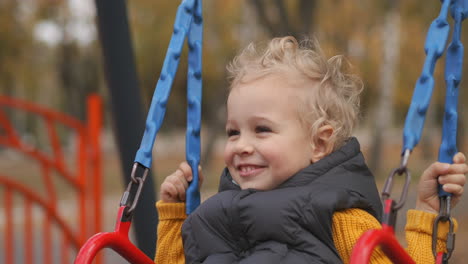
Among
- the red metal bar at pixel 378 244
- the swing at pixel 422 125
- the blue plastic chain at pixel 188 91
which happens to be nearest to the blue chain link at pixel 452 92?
the swing at pixel 422 125

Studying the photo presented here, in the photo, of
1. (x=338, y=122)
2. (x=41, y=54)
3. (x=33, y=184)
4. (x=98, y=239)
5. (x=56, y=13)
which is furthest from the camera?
(x=41, y=54)

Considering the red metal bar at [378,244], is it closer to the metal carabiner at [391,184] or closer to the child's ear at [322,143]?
the metal carabiner at [391,184]

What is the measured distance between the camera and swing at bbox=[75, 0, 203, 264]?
1.81m

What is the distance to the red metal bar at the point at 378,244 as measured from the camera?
53.9 inches

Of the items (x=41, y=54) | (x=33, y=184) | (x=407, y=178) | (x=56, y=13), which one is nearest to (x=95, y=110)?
(x=407, y=178)

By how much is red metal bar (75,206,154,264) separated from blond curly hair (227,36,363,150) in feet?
1.82

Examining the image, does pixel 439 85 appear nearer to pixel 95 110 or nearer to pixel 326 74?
pixel 95 110

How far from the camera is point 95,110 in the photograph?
5.07 metres

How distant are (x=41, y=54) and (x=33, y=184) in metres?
7.31

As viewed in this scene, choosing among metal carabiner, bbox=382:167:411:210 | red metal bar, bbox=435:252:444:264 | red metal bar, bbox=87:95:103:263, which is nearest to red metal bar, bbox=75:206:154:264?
metal carabiner, bbox=382:167:411:210

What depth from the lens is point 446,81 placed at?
1884mm

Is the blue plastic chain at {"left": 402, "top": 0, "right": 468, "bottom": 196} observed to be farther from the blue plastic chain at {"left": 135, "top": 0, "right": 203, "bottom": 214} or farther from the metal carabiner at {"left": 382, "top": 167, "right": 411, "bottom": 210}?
the blue plastic chain at {"left": 135, "top": 0, "right": 203, "bottom": 214}

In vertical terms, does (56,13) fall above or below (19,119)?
above

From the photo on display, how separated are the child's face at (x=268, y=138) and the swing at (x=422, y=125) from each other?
→ 359 millimetres
